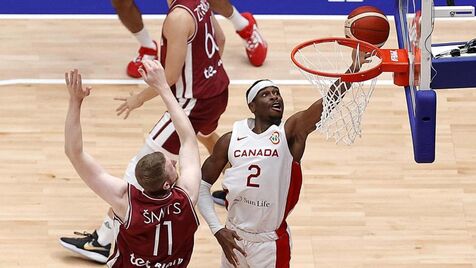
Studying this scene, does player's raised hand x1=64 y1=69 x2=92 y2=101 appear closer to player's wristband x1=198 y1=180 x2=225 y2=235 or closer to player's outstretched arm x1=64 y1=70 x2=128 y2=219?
player's outstretched arm x1=64 y1=70 x2=128 y2=219

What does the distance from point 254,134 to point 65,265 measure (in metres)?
1.63

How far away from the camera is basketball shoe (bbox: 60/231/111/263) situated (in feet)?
23.1

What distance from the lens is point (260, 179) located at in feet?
19.7

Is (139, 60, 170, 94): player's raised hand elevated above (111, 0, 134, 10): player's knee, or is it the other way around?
(139, 60, 170, 94): player's raised hand

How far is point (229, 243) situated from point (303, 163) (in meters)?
1.99

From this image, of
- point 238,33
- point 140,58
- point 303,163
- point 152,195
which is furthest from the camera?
point 238,33

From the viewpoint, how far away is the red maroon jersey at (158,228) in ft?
18.2

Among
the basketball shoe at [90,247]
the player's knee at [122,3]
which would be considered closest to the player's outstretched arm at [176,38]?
the basketball shoe at [90,247]

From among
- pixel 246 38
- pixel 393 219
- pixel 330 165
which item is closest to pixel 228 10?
pixel 246 38

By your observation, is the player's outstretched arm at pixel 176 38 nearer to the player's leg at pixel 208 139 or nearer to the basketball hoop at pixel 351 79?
the player's leg at pixel 208 139

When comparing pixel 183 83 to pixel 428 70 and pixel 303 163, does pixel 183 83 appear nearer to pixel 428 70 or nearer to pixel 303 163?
pixel 303 163

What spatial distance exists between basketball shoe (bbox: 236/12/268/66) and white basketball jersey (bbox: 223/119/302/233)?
104 inches

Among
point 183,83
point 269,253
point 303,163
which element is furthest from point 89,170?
point 303,163

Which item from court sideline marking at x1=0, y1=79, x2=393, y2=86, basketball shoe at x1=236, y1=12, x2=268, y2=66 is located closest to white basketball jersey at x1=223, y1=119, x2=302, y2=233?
court sideline marking at x1=0, y1=79, x2=393, y2=86
